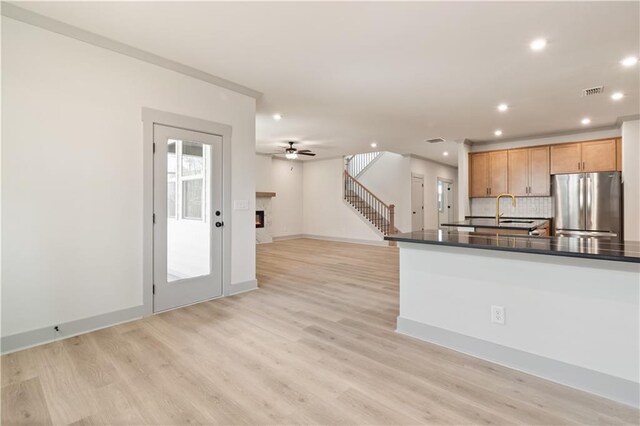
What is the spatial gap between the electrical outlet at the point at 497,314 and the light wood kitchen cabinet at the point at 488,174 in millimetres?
5148

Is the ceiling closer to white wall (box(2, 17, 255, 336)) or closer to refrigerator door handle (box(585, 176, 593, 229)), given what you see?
white wall (box(2, 17, 255, 336))

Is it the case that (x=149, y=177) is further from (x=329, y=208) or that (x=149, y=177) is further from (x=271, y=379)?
(x=329, y=208)

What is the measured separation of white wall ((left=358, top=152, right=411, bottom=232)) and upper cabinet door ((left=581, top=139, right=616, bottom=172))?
164 inches

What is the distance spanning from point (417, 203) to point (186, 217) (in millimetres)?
7733

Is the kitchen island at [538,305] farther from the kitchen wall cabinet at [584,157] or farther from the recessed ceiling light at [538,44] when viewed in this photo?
the kitchen wall cabinet at [584,157]

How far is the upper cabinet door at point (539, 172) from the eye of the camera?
6152mm

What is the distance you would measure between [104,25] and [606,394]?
4632mm

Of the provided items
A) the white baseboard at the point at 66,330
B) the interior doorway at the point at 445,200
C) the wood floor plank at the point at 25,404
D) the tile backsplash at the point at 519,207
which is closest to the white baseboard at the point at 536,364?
the wood floor plank at the point at 25,404

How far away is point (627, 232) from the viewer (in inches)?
206

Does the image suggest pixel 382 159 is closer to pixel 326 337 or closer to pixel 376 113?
pixel 376 113

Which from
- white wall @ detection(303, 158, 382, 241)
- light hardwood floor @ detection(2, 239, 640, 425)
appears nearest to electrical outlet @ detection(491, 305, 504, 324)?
light hardwood floor @ detection(2, 239, 640, 425)

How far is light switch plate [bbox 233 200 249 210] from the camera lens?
403cm

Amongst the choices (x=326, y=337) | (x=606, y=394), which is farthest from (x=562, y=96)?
(x=326, y=337)

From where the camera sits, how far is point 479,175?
6984 mm
